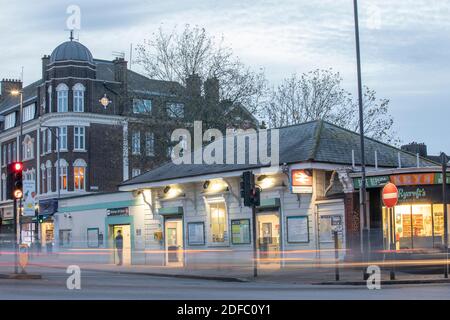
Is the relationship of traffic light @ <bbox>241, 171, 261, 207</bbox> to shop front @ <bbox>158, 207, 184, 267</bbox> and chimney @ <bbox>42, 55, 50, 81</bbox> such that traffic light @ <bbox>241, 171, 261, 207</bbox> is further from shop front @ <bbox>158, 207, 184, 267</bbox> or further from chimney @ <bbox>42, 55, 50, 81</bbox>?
chimney @ <bbox>42, 55, 50, 81</bbox>

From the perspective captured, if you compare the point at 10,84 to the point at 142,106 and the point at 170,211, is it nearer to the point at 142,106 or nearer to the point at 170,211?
the point at 142,106

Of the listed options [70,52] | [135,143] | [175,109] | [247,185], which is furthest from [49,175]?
[247,185]

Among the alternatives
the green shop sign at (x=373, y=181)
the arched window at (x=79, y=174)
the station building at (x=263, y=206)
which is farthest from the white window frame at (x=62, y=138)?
the green shop sign at (x=373, y=181)

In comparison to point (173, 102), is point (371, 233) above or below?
below

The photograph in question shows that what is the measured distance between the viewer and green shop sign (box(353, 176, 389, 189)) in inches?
1111

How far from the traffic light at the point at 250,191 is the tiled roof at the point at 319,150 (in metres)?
3.15

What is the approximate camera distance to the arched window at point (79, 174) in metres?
59.2

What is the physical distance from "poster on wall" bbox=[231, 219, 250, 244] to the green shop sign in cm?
566

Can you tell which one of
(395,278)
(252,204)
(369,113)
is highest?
(369,113)

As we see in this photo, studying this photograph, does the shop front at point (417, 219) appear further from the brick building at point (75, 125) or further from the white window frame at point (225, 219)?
the brick building at point (75, 125)
